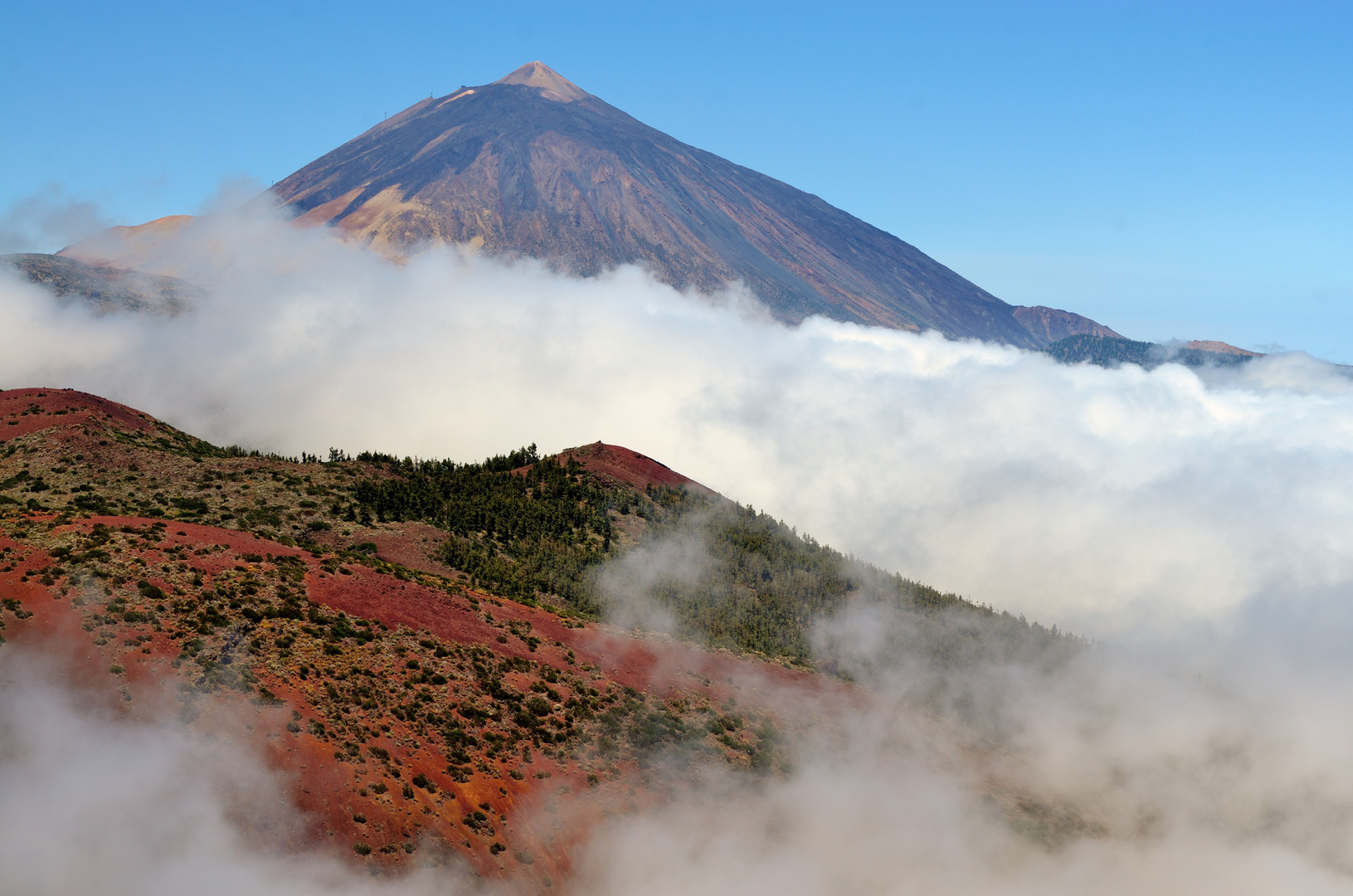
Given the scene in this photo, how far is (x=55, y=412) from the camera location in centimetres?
6391

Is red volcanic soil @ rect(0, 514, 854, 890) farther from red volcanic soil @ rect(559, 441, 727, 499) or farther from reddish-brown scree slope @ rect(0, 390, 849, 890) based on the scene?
red volcanic soil @ rect(559, 441, 727, 499)

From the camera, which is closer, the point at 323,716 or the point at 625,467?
the point at 323,716

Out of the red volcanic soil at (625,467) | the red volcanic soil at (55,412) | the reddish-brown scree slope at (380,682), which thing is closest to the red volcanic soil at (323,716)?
the reddish-brown scree slope at (380,682)

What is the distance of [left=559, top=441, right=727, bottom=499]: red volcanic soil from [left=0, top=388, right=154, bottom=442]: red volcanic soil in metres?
35.5

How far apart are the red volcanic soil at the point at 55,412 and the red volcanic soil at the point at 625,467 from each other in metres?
35.5

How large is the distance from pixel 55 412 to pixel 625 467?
148ft

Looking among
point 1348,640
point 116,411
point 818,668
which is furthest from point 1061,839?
point 1348,640

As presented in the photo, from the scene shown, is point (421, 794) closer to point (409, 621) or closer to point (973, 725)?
point (409, 621)

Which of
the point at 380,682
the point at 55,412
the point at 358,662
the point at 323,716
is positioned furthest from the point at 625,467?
the point at 323,716

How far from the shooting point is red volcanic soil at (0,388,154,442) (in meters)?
62.1

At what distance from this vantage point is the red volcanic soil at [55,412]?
62.1 meters

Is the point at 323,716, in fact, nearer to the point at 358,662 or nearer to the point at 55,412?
the point at 358,662

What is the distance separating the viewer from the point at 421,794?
3162cm

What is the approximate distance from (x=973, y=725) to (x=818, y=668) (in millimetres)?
10602
